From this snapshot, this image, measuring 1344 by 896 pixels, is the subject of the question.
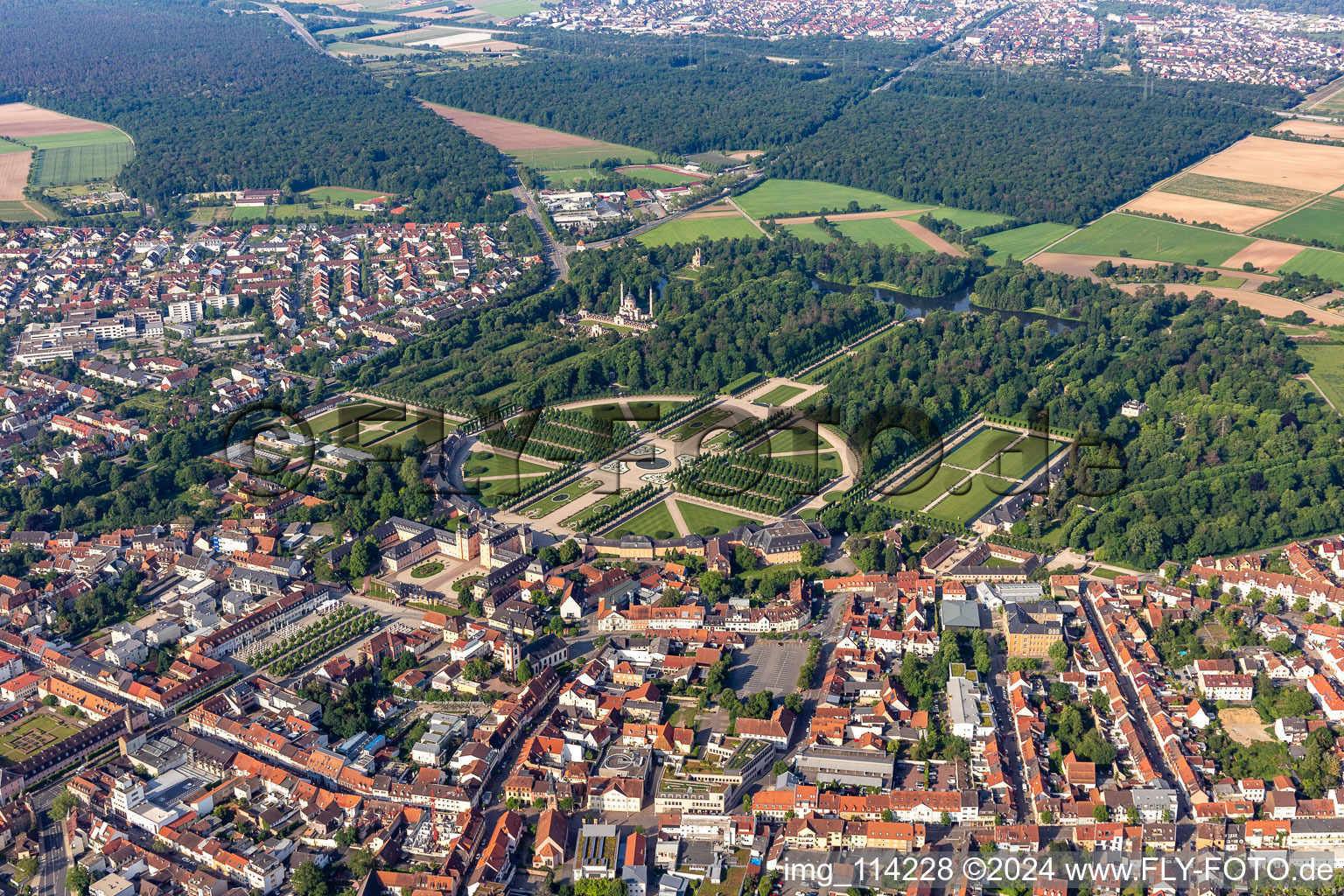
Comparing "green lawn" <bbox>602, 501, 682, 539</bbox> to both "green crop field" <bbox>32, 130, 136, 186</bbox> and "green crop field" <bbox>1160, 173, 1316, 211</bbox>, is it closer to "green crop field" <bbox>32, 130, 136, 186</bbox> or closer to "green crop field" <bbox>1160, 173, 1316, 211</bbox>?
"green crop field" <bbox>1160, 173, 1316, 211</bbox>

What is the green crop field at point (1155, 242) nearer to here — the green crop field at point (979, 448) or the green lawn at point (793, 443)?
the green crop field at point (979, 448)

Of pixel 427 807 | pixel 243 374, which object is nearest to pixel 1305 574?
pixel 427 807

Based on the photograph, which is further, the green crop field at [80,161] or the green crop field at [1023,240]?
the green crop field at [80,161]

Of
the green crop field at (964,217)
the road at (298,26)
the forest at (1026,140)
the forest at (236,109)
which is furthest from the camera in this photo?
the road at (298,26)

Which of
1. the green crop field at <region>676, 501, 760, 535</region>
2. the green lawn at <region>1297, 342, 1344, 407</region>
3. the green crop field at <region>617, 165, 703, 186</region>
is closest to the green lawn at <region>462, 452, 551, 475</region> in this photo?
the green crop field at <region>676, 501, 760, 535</region>

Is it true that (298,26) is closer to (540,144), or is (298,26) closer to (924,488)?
(540,144)

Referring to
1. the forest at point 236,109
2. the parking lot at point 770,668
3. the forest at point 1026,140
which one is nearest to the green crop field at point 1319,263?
the forest at point 1026,140
